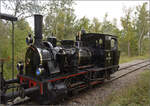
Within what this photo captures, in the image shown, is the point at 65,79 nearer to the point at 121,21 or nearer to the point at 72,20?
the point at 72,20

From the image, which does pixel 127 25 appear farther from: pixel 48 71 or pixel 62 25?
pixel 48 71

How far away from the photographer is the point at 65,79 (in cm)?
467

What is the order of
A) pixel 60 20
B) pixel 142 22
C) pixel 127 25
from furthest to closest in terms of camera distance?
pixel 142 22 < pixel 127 25 < pixel 60 20

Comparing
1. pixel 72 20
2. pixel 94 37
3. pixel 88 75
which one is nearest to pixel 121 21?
pixel 72 20

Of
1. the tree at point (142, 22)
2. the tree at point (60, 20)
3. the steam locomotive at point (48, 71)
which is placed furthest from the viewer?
the tree at point (142, 22)

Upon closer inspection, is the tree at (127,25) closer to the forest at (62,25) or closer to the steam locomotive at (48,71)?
the forest at (62,25)

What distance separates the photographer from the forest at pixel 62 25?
724 centimetres

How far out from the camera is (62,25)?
15984mm

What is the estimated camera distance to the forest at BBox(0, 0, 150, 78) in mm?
7238

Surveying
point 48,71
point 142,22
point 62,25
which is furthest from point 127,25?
point 48,71

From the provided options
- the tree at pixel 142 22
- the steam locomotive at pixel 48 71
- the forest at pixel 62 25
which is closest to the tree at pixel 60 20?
the forest at pixel 62 25

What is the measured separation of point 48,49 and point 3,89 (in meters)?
1.87

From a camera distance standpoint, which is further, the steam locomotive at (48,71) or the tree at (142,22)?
the tree at (142,22)

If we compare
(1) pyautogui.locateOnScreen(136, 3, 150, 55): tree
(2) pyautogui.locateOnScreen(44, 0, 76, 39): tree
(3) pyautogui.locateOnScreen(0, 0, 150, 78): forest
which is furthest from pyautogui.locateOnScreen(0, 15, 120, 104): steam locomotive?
(1) pyautogui.locateOnScreen(136, 3, 150, 55): tree
